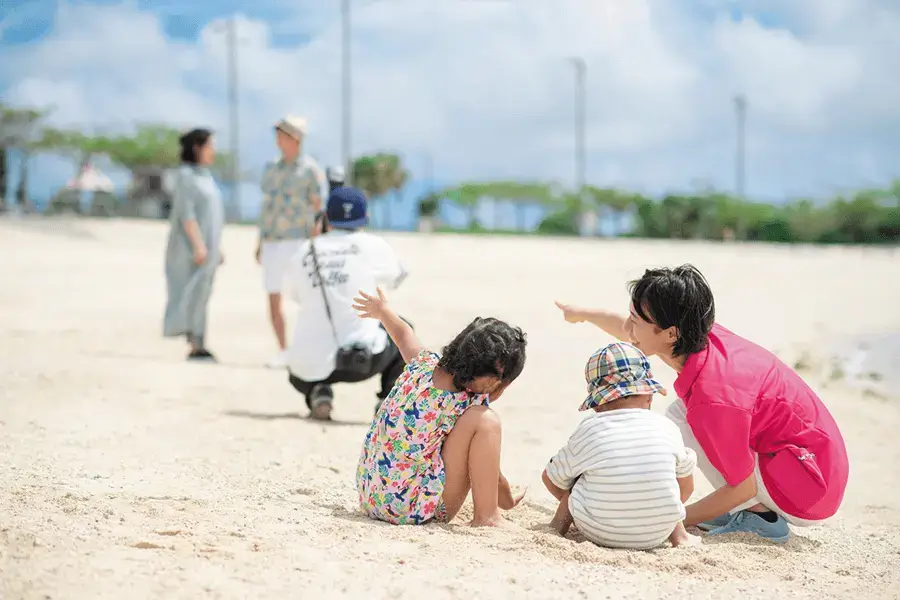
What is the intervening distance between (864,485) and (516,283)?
12744 mm

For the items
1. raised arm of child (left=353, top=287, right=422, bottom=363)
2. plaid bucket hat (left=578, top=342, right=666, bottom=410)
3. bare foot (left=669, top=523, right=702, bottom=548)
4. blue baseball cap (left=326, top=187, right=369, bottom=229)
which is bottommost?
bare foot (left=669, top=523, right=702, bottom=548)

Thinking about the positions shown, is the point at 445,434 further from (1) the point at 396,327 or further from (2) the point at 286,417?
(2) the point at 286,417

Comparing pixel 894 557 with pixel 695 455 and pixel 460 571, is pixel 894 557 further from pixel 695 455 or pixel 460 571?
pixel 460 571

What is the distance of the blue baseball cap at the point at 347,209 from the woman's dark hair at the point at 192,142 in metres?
3.04

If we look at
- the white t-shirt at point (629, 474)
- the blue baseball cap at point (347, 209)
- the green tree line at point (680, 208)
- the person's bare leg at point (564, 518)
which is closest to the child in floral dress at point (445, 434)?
the person's bare leg at point (564, 518)

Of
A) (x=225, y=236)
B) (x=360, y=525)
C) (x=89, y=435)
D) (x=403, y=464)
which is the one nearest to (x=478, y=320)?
(x=403, y=464)

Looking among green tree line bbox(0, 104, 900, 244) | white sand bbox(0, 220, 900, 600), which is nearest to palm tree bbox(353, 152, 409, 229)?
green tree line bbox(0, 104, 900, 244)

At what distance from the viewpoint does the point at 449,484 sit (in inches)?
156

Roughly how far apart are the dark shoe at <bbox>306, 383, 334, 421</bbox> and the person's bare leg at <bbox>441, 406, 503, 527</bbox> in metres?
2.48

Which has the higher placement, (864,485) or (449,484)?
(449,484)

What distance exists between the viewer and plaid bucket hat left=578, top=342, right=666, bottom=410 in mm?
3742

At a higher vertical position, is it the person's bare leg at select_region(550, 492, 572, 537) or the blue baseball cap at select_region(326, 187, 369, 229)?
the blue baseball cap at select_region(326, 187, 369, 229)

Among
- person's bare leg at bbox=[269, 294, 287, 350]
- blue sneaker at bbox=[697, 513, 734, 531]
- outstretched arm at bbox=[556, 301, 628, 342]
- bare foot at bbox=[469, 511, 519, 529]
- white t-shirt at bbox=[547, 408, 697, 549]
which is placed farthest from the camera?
person's bare leg at bbox=[269, 294, 287, 350]

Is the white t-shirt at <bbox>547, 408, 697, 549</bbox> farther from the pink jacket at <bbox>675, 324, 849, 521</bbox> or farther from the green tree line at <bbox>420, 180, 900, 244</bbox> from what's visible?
the green tree line at <bbox>420, 180, 900, 244</bbox>
